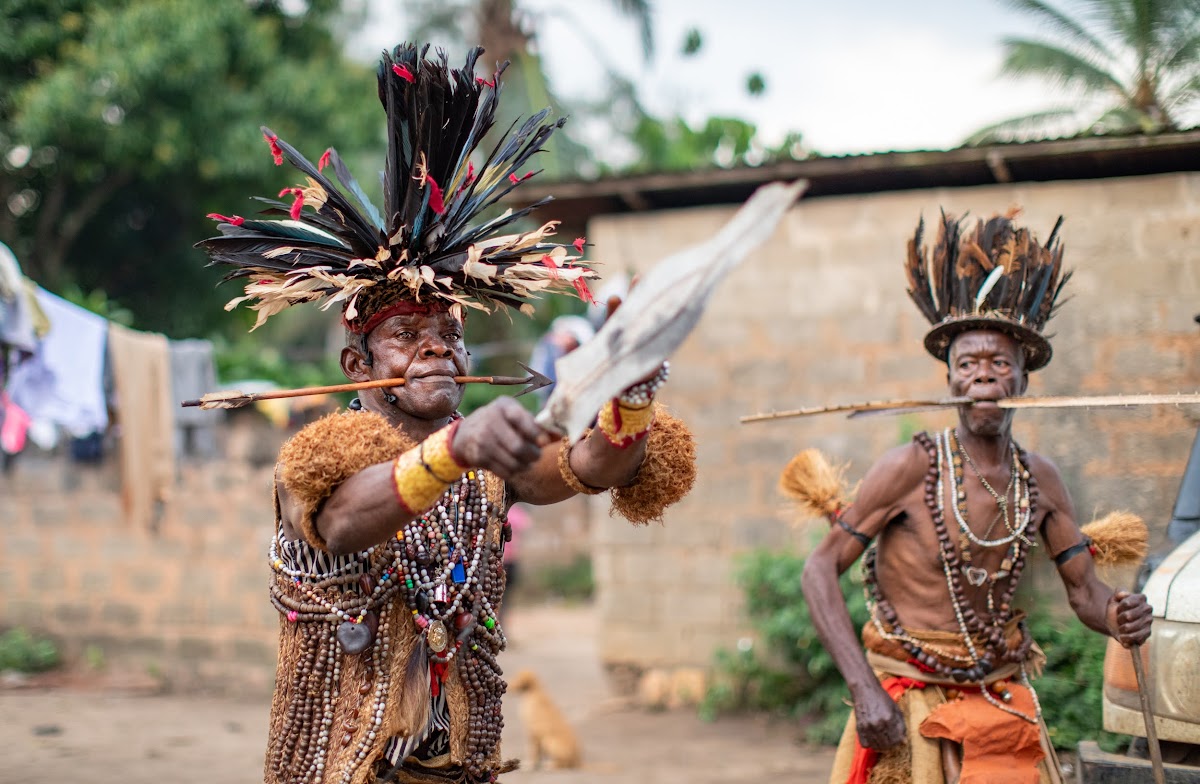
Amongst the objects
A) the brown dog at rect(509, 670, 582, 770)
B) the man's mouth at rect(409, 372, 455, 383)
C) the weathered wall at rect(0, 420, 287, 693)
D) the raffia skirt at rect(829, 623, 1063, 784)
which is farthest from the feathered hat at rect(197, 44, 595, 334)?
the weathered wall at rect(0, 420, 287, 693)

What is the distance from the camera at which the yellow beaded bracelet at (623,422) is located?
259 centimetres

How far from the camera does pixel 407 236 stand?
126 inches

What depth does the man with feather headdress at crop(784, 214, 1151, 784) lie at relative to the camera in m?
3.95

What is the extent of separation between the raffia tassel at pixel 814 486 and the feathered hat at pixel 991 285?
2.01ft

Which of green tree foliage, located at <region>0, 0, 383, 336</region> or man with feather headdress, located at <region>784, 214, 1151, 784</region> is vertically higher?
green tree foliage, located at <region>0, 0, 383, 336</region>

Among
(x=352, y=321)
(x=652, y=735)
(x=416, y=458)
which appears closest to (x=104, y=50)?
(x=652, y=735)

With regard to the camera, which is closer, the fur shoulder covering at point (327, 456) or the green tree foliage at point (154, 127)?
the fur shoulder covering at point (327, 456)

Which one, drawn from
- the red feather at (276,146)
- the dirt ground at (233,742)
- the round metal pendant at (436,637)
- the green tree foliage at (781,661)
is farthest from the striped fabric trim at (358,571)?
the green tree foliage at (781,661)

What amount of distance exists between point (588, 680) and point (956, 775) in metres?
7.75

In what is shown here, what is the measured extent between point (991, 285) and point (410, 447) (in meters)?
2.34

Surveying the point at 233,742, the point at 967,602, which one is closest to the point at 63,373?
the point at 233,742

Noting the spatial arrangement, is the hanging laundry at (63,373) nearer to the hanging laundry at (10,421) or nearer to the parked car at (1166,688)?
the hanging laundry at (10,421)

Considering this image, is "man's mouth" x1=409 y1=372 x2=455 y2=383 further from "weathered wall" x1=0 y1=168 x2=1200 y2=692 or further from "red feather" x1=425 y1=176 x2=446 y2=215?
"weathered wall" x1=0 y1=168 x2=1200 y2=692

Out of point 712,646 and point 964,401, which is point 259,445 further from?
point 964,401
